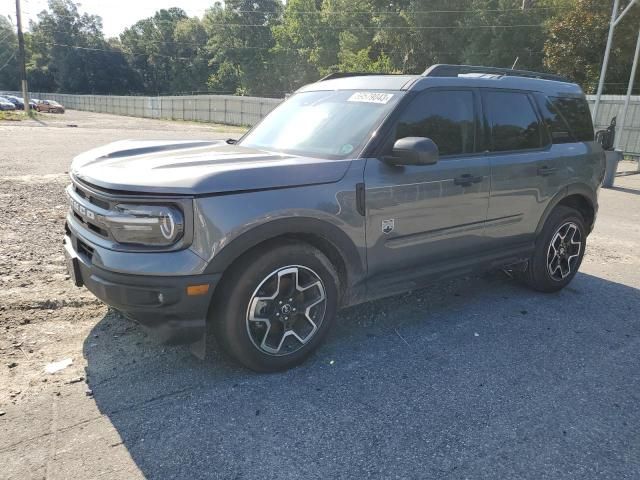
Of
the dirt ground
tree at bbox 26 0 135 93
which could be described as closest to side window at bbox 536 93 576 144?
the dirt ground

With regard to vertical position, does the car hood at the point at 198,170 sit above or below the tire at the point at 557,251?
above

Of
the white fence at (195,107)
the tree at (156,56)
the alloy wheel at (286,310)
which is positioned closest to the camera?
the alloy wheel at (286,310)

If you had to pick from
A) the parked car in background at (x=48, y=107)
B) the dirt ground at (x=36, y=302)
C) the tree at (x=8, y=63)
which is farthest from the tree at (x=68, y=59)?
the dirt ground at (x=36, y=302)

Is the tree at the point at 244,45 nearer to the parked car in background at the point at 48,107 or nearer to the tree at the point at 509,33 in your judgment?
the parked car in background at the point at 48,107

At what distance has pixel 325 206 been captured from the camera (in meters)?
3.20

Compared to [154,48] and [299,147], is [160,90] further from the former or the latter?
[299,147]

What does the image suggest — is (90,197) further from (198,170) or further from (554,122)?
(554,122)

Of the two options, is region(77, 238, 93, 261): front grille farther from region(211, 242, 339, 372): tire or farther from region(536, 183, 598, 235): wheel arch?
region(536, 183, 598, 235): wheel arch

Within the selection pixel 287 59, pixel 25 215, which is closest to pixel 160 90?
pixel 287 59

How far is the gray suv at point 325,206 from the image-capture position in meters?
2.81

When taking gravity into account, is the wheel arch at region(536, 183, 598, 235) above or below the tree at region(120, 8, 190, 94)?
below

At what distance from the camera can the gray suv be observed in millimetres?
2809

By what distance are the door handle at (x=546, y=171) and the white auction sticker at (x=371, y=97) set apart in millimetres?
1681

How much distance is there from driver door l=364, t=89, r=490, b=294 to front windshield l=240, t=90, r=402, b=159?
0.18m
